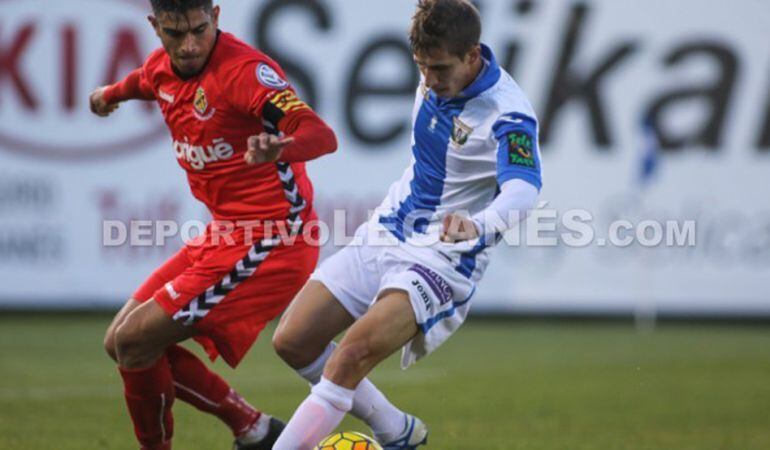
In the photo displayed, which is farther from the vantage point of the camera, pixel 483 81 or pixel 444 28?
pixel 483 81

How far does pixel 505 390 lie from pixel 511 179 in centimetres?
554

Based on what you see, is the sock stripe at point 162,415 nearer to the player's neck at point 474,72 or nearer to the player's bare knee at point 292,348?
the player's bare knee at point 292,348

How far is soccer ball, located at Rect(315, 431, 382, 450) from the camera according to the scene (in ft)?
18.9

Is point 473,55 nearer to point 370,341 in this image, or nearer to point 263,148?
point 263,148

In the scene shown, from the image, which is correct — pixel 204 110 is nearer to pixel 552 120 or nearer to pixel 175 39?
pixel 175 39

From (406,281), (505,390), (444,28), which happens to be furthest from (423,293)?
(505,390)

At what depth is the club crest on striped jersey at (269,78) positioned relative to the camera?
233 inches

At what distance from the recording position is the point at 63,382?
427 inches

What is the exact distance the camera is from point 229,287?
6.03 m

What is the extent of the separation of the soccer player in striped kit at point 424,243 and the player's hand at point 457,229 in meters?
0.08

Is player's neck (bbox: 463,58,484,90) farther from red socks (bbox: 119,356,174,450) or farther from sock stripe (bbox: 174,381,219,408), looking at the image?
sock stripe (bbox: 174,381,219,408)

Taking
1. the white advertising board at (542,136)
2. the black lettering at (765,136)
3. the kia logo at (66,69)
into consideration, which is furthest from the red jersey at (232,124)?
the black lettering at (765,136)

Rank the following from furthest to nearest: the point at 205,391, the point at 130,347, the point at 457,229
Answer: the point at 205,391
the point at 130,347
the point at 457,229

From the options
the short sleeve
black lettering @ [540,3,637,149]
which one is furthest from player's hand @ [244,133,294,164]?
black lettering @ [540,3,637,149]
